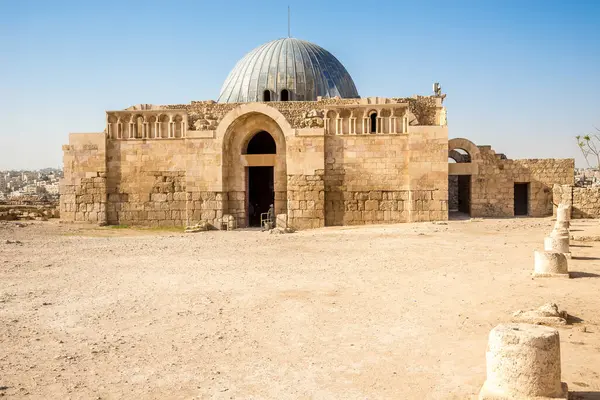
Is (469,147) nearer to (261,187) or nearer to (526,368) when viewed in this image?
(261,187)

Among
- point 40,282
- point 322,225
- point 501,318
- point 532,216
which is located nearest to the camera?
point 501,318

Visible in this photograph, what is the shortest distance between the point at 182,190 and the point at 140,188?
169cm

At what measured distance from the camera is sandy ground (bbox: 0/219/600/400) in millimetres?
4672

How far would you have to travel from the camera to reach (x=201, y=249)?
44.3 feet

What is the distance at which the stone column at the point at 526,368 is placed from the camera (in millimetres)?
3900

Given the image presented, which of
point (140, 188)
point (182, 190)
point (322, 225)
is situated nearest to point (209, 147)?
point (182, 190)

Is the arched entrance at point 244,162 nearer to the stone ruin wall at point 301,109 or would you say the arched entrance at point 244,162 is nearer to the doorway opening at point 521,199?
the stone ruin wall at point 301,109

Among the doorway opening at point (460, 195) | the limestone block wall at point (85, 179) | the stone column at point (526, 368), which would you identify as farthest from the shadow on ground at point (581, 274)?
the limestone block wall at point (85, 179)

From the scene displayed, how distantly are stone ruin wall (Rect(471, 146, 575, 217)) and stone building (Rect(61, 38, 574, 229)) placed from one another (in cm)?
4

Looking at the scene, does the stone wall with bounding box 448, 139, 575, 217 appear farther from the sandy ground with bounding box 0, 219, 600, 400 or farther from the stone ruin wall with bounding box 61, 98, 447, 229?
the sandy ground with bounding box 0, 219, 600, 400

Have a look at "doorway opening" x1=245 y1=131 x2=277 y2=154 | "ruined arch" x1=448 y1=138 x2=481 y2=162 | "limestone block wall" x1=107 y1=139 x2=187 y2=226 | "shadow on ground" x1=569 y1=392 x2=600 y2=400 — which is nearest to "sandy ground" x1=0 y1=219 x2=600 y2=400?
"shadow on ground" x1=569 y1=392 x2=600 y2=400

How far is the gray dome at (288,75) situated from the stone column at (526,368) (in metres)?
21.4

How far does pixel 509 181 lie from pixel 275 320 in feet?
57.0

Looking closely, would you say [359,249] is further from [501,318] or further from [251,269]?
[501,318]
